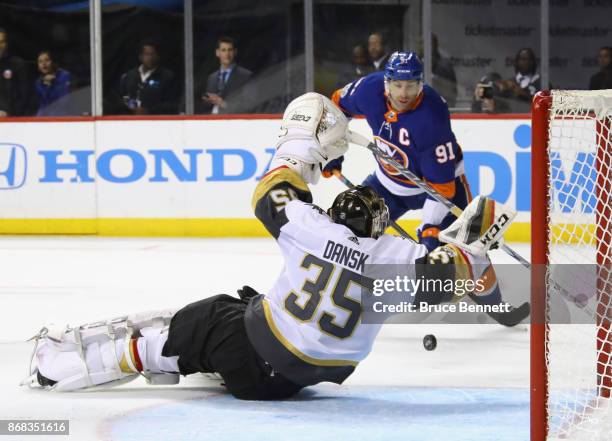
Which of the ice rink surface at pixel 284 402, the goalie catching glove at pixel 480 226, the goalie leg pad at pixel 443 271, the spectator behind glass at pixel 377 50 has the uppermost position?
the spectator behind glass at pixel 377 50

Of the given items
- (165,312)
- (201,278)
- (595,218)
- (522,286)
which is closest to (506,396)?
(595,218)

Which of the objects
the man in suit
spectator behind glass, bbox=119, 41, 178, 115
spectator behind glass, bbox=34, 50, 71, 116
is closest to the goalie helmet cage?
the man in suit

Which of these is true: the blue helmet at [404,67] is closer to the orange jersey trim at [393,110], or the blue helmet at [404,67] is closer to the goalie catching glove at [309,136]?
the orange jersey trim at [393,110]

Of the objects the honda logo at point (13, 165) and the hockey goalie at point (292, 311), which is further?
the honda logo at point (13, 165)

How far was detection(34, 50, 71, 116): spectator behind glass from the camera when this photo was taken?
27.5ft

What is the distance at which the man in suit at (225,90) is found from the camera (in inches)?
325

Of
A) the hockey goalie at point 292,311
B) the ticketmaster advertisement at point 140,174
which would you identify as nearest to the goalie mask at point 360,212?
the hockey goalie at point 292,311

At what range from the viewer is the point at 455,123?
25.7ft

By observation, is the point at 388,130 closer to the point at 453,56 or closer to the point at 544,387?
the point at 544,387

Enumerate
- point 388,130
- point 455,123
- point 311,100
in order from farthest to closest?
point 455,123, point 388,130, point 311,100

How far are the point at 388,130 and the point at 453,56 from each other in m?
3.43

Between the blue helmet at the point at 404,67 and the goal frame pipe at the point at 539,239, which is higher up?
the blue helmet at the point at 404,67

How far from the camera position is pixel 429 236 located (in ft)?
15.1

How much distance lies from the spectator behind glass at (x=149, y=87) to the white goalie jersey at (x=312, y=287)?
16.7ft
